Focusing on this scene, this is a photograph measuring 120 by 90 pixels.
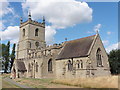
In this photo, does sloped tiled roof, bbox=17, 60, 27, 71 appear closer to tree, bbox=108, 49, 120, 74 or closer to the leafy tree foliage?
the leafy tree foliage

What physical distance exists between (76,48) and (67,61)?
385 centimetres

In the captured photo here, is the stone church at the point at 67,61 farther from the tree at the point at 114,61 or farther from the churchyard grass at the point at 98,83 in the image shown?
the churchyard grass at the point at 98,83

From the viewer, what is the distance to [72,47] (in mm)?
36625

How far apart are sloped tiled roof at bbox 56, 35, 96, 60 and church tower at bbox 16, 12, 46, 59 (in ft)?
52.5

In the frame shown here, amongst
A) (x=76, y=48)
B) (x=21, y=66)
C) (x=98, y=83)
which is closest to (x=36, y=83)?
(x=98, y=83)

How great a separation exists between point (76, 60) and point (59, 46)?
30.6ft

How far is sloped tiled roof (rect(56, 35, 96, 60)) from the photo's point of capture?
32.3m

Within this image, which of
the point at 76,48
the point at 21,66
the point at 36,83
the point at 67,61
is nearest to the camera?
the point at 36,83

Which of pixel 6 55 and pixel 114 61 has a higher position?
pixel 6 55

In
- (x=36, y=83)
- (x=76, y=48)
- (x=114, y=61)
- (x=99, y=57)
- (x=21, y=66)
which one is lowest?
(x=36, y=83)

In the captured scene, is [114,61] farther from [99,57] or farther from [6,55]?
[6,55]

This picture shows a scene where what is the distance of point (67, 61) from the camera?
34.6 meters

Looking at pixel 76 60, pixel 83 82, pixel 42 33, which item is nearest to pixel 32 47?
pixel 42 33

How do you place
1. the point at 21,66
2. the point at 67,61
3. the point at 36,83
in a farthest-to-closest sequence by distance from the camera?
the point at 21,66, the point at 67,61, the point at 36,83
